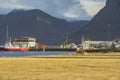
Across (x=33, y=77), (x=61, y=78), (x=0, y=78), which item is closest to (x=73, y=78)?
(x=61, y=78)

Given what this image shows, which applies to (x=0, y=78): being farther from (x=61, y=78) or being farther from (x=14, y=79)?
(x=61, y=78)

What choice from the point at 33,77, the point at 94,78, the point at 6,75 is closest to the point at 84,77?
the point at 94,78

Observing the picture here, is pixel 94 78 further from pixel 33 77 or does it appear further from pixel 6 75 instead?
pixel 6 75

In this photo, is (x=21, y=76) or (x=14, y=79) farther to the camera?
(x=21, y=76)

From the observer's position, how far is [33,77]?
94.8ft

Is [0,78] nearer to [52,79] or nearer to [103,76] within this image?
[52,79]

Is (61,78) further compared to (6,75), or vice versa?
(6,75)

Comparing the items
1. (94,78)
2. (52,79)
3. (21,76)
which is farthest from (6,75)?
(94,78)

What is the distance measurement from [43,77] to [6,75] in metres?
2.83

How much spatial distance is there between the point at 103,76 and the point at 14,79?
5894mm

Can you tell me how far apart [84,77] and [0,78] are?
5.23 meters

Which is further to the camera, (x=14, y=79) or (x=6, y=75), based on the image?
(x=6, y=75)

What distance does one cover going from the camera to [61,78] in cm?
2812

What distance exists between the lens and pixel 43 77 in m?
28.9
